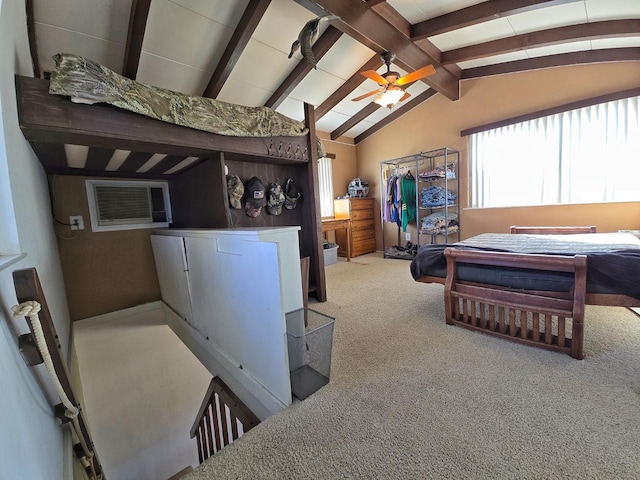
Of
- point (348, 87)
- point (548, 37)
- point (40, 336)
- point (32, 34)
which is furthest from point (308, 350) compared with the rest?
point (548, 37)

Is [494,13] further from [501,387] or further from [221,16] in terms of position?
[501,387]

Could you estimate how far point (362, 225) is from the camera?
18.1 ft

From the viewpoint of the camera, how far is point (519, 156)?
400 cm

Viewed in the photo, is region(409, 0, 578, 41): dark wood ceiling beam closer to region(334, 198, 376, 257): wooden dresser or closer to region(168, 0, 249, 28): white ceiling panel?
region(168, 0, 249, 28): white ceiling panel

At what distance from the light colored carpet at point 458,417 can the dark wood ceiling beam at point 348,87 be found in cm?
360

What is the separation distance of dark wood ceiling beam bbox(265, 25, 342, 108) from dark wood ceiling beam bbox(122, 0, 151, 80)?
167 centimetres

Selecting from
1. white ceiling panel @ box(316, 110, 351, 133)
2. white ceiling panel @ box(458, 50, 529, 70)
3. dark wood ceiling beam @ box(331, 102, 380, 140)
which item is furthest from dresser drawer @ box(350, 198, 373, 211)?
→ white ceiling panel @ box(458, 50, 529, 70)

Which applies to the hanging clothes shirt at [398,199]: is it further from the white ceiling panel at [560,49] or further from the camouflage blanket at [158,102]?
the camouflage blanket at [158,102]

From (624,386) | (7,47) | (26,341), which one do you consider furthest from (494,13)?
(26,341)

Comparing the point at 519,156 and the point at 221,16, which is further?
the point at 519,156

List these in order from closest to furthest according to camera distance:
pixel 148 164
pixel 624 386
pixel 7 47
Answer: pixel 7 47 → pixel 624 386 → pixel 148 164

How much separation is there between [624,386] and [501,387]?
592mm

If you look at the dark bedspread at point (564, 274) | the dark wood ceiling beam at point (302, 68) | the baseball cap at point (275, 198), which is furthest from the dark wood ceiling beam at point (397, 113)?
the dark bedspread at point (564, 274)

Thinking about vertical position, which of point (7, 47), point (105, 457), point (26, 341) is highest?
point (7, 47)
